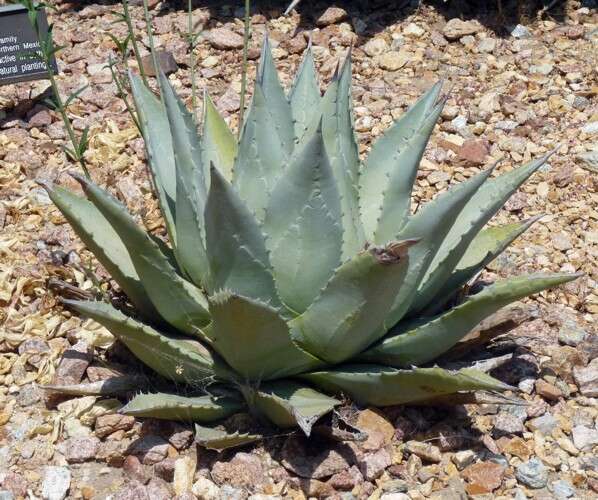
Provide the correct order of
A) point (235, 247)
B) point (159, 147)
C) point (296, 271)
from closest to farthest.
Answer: point (235, 247)
point (296, 271)
point (159, 147)

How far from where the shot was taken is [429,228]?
6.15ft

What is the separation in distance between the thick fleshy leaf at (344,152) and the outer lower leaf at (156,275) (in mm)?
362

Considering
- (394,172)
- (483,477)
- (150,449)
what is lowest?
(483,477)

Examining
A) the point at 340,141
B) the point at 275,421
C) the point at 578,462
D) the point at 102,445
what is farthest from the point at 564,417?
the point at 102,445

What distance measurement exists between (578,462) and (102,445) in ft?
3.81

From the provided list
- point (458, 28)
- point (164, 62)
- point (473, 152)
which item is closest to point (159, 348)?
point (473, 152)

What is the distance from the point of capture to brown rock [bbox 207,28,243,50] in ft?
12.6

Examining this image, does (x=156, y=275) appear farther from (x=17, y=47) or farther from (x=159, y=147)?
(x=17, y=47)

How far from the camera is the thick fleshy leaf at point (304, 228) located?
1788 millimetres

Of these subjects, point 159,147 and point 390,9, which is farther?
point 390,9

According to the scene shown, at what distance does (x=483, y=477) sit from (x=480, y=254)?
58 cm

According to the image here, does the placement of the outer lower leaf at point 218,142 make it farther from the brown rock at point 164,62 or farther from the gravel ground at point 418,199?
the brown rock at point 164,62

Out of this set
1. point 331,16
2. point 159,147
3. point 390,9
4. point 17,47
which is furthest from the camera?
point 390,9

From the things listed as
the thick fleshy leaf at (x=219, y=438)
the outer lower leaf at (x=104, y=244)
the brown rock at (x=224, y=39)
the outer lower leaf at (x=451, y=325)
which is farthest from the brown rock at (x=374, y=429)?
the brown rock at (x=224, y=39)
